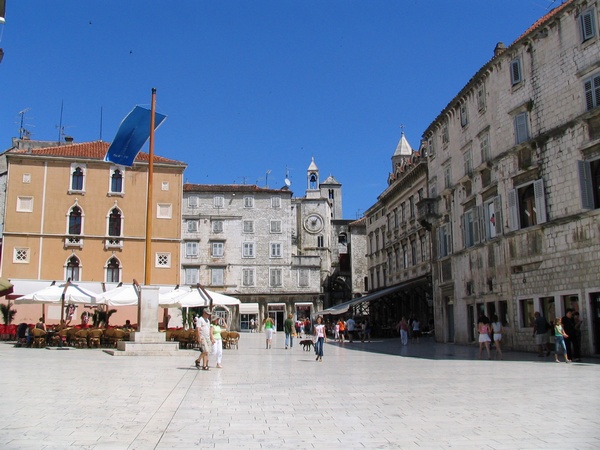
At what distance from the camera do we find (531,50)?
2398cm

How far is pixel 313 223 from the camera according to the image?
7638 cm

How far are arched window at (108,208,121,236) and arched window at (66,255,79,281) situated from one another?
2962 mm

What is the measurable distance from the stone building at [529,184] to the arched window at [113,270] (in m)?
23.1

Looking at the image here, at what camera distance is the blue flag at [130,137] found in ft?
80.3

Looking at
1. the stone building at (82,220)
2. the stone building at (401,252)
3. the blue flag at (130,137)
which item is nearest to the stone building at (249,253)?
the stone building at (401,252)

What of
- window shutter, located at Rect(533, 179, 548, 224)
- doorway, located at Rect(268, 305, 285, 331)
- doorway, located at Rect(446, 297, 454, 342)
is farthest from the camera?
doorway, located at Rect(268, 305, 285, 331)

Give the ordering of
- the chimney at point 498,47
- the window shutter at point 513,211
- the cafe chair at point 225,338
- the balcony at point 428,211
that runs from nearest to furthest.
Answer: the window shutter at point 513,211
the cafe chair at point 225,338
the chimney at point 498,47
the balcony at point 428,211

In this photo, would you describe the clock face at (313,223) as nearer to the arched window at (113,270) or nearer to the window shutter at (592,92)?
the arched window at (113,270)

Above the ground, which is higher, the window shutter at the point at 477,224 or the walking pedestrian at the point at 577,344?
the window shutter at the point at 477,224

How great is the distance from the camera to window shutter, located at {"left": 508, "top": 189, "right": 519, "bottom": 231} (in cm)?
2442

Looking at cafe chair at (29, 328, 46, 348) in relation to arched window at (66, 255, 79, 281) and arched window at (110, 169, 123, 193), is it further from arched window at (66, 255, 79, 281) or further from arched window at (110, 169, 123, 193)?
arched window at (110, 169, 123, 193)

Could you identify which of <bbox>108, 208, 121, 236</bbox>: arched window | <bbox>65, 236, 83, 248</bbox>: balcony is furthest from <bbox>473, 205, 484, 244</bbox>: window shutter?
<bbox>65, 236, 83, 248</bbox>: balcony

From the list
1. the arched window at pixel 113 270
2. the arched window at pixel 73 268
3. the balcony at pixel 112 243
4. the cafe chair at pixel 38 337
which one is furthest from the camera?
the balcony at pixel 112 243

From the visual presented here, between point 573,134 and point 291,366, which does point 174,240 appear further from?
point 573,134
